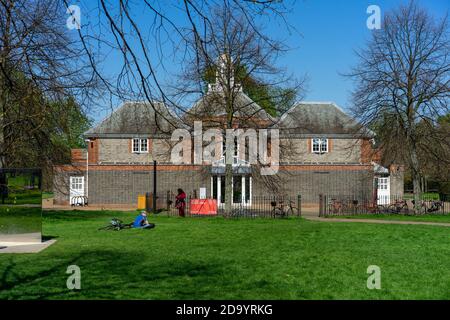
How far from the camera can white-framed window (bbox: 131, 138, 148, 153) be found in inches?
1690

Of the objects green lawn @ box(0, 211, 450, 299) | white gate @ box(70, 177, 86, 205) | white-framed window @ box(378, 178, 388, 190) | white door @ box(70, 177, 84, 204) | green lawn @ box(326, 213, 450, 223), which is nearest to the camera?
green lawn @ box(0, 211, 450, 299)

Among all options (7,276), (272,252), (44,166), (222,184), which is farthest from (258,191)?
(7,276)

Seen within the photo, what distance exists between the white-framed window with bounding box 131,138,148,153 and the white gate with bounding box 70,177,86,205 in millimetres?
5032

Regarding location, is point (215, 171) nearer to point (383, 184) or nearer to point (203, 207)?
point (203, 207)

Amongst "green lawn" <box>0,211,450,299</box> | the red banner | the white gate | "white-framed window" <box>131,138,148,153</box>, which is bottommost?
"green lawn" <box>0,211,450,299</box>

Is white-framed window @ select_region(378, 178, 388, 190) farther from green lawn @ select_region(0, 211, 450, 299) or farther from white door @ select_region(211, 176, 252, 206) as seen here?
green lawn @ select_region(0, 211, 450, 299)

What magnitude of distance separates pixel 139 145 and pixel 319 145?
1469 centimetres

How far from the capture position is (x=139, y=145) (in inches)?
1694

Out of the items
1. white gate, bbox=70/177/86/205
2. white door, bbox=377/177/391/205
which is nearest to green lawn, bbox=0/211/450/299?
white gate, bbox=70/177/86/205

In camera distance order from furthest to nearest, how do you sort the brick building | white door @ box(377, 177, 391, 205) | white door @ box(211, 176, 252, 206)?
white door @ box(377, 177, 391, 205)
white door @ box(211, 176, 252, 206)
the brick building

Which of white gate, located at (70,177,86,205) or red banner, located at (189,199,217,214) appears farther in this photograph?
white gate, located at (70,177,86,205)

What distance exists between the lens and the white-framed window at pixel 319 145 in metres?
43.8

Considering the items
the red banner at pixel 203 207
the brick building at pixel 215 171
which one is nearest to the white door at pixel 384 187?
the brick building at pixel 215 171

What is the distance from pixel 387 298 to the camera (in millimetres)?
8430
